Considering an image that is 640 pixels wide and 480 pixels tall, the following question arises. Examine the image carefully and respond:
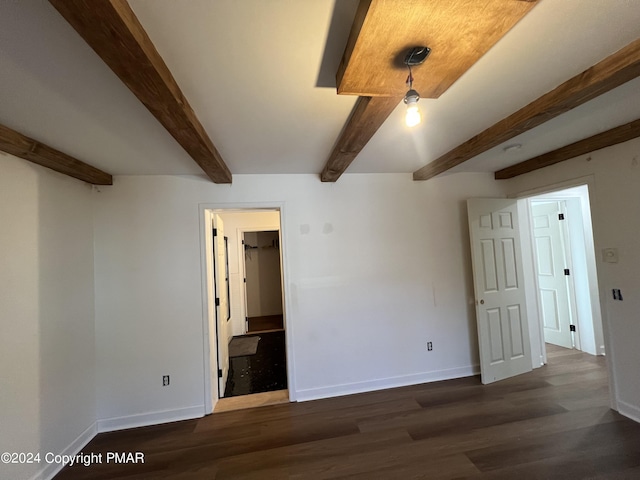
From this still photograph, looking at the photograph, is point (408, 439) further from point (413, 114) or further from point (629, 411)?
point (413, 114)

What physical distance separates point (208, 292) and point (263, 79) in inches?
84.8

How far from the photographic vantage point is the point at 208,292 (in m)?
2.80

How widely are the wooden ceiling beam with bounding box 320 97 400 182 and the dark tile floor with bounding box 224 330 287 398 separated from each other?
2689 millimetres

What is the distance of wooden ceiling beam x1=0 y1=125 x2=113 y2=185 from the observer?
167 cm

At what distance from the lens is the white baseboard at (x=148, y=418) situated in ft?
8.30

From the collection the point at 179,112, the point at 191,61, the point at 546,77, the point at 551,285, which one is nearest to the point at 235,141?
the point at 179,112

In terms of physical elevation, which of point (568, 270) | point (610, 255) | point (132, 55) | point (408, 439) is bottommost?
point (408, 439)

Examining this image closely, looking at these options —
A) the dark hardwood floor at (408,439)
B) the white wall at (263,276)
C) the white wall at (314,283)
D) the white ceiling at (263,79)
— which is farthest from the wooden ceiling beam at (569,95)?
the white wall at (263,276)

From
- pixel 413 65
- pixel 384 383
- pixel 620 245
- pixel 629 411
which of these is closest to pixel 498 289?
pixel 620 245

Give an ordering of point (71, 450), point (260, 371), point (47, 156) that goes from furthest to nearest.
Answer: point (260, 371) → point (71, 450) → point (47, 156)

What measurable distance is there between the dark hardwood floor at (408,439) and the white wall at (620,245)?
1.33ft

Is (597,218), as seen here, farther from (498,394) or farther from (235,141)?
(235,141)

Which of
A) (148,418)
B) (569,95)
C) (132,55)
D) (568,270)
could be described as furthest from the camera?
(568,270)

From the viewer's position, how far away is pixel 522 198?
3346mm
